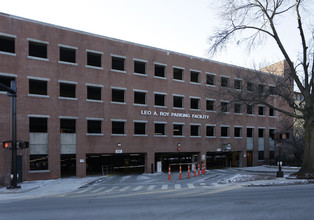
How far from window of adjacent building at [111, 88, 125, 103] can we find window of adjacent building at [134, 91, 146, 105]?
1.58 m

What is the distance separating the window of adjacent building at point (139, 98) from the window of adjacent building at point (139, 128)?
2.38 m

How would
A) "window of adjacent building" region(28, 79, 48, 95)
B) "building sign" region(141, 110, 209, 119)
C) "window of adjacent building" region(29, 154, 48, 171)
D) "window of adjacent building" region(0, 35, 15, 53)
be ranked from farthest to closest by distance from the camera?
"building sign" region(141, 110, 209, 119), "window of adjacent building" region(28, 79, 48, 95), "window of adjacent building" region(0, 35, 15, 53), "window of adjacent building" region(29, 154, 48, 171)

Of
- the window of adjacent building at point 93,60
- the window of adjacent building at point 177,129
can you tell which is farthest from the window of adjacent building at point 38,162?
the window of adjacent building at point 177,129

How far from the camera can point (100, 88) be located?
94.3 feet

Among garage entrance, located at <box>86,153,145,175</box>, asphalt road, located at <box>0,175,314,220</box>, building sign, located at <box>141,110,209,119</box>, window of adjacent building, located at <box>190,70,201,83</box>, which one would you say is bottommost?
garage entrance, located at <box>86,153,145,175</box>

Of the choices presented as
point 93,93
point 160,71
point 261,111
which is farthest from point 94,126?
point 261,111

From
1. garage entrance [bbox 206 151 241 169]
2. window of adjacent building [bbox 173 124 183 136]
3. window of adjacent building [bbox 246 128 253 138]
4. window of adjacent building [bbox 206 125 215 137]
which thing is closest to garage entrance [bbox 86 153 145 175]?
window of adjacent building [bbox 173 124 183 136]

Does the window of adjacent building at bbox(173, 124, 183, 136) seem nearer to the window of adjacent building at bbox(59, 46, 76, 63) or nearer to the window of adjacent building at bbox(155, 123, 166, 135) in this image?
the window of adjacent building at bbox(155, 123, 166, 135)

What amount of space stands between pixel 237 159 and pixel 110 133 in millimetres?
19738

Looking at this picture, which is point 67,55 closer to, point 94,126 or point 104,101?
point 104,101

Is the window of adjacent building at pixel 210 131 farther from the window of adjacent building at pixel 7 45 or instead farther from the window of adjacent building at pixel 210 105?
the window of adjacent building at pixel 7 45

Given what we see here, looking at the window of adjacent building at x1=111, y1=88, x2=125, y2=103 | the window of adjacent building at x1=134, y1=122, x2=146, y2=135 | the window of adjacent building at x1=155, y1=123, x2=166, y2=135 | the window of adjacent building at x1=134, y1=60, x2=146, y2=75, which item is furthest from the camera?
the window of adjacent building at x1=155, y1=123, x2=166, y2=135

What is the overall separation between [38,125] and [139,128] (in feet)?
34.1

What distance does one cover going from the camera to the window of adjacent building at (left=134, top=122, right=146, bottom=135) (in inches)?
1208
